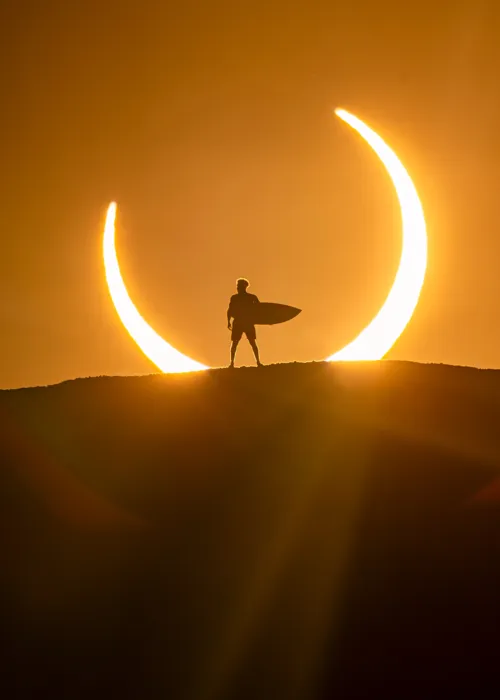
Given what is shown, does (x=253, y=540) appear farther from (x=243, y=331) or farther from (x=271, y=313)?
(x=271, y=313)

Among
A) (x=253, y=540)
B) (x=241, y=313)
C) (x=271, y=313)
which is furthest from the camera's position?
(x=271, y=313)

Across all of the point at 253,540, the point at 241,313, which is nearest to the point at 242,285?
the point at 241,313

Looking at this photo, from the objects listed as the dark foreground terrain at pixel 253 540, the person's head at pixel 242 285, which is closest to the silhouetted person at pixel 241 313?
the person's head at pixel 242 285

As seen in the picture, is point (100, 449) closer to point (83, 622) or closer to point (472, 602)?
point (83, 622)

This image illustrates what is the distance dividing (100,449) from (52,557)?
10.9 feet

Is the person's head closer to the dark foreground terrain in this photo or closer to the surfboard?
the surfboard

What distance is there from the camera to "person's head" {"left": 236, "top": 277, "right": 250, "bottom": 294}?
1866cm

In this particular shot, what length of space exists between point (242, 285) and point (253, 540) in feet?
28.3

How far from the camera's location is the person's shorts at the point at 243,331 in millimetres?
Result: 18641

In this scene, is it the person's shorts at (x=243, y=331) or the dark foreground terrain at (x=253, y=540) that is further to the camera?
the person's shorts at (x=243, y=331)

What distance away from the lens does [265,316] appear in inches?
766

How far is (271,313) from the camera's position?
19.8 meters

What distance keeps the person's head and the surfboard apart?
1.60 ft

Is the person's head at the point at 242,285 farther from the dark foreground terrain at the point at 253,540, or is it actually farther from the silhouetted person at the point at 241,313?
the dark foreground terrain at the point at 253,540
